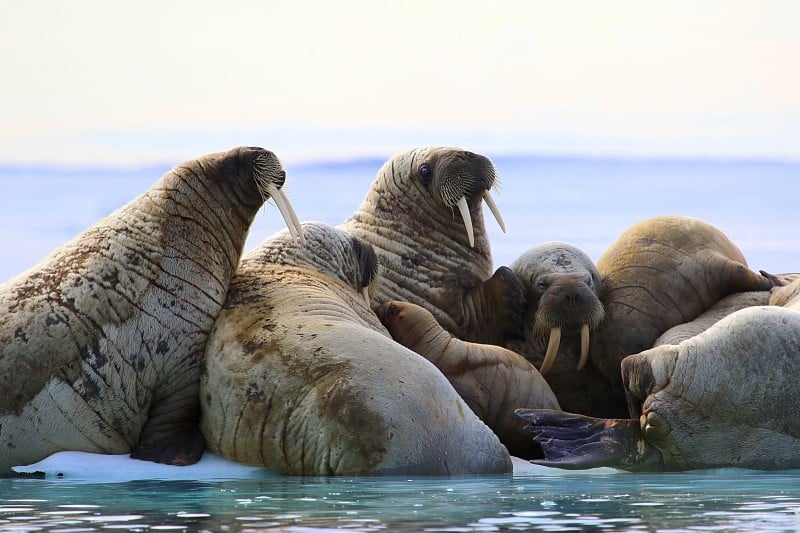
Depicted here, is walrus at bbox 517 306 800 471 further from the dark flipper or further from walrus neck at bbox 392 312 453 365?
walrus neck at bbox 392 312 453 365

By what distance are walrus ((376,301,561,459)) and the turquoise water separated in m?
1.15

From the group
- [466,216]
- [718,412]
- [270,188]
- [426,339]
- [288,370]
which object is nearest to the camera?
[288,370]

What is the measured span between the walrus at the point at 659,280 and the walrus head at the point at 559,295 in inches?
7.2

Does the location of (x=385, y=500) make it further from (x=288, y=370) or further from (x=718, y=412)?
(x=718, y=412)

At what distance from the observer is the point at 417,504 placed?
5809 mm

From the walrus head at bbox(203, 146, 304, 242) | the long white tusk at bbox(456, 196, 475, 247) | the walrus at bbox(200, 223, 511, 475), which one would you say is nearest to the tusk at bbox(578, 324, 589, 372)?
the long white tusk at bbox(456, 196, 475, 247)

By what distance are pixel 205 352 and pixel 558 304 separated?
2920mm

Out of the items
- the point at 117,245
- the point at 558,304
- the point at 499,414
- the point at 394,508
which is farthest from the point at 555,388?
the point at 394,508

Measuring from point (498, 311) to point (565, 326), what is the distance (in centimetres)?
64

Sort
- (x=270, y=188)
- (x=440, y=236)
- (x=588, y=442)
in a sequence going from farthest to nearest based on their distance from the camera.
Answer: (x=440, y=236), (x=270, y=188), (x=588, y=442)

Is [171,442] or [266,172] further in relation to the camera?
[266,172]

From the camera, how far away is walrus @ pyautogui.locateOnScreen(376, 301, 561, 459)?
868 cm

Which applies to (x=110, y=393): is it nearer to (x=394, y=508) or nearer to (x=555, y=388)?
(x=394, y=508)

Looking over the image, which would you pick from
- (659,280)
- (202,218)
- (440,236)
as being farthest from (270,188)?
(659,280)
